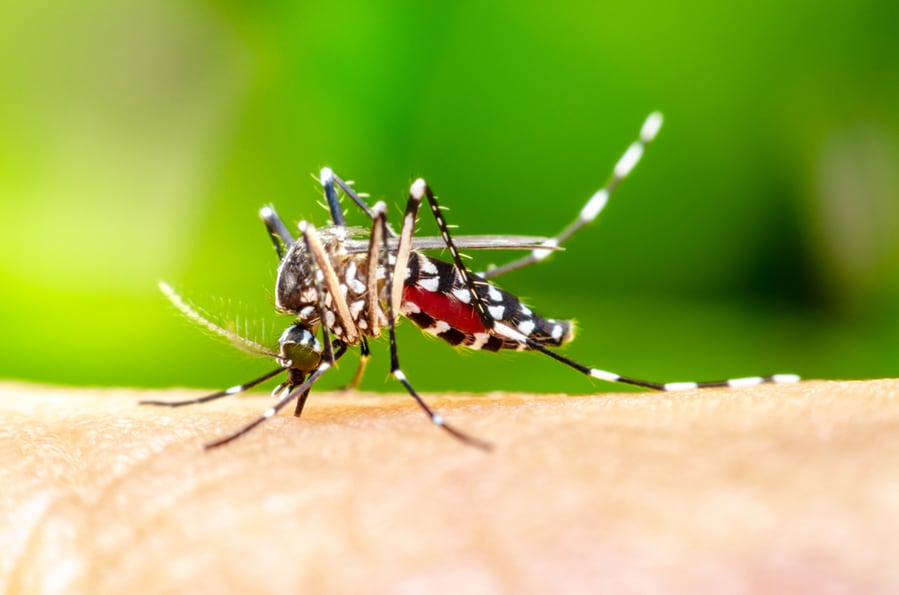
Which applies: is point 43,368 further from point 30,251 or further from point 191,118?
point 191,118

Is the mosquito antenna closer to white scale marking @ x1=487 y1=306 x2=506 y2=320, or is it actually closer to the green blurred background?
white scale marking @ x1=487 y1=306 x2=506 y2=320

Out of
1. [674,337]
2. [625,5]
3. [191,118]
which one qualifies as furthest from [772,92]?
[191,118]

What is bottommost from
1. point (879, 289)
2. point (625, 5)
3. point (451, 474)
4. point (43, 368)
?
point (451, 474)

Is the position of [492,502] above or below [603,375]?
below

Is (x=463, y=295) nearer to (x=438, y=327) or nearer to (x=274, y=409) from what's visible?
(x=438, y=327)

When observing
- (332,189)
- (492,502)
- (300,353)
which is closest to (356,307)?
(300,353)

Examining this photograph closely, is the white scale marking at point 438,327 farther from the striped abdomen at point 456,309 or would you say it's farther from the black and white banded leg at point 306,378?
the black and white banded leg at point 306,378

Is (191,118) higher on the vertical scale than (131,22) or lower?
lower
